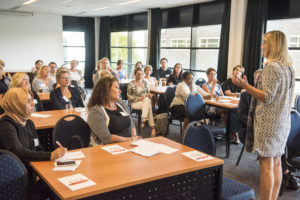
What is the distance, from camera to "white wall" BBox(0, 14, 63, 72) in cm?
1170

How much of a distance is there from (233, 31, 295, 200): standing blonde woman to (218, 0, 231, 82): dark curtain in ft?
17.7

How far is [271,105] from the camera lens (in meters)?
2.55

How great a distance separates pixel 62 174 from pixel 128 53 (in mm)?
11073

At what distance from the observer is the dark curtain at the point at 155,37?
10.3m

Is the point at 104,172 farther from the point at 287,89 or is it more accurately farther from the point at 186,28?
the point at 186,28

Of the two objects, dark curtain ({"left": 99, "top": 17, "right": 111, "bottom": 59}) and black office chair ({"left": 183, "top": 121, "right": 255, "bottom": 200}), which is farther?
dark curtain ({"left": 99, "top": 17, "right": 111, "bottom": 59})

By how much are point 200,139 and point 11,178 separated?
1.60 metres

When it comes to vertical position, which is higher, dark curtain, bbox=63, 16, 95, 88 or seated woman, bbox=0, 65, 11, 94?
dark curtain, bbox=63, 16, 95, 88

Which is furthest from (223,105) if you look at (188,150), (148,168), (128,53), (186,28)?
(128,53)

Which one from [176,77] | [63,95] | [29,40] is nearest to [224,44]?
[176,77]

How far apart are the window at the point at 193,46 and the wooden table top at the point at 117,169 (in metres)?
6.73

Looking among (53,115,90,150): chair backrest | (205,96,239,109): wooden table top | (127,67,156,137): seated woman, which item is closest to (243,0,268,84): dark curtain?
(205,96,239,109): wooden table top

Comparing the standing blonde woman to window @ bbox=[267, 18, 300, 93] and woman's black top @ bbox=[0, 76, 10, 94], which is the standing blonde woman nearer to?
woman's black top @ bbox=[0, 76, 10, 94]

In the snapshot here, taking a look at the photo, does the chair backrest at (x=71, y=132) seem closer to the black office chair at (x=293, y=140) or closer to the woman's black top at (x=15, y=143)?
the woman's black top at (x=15, y=143)
